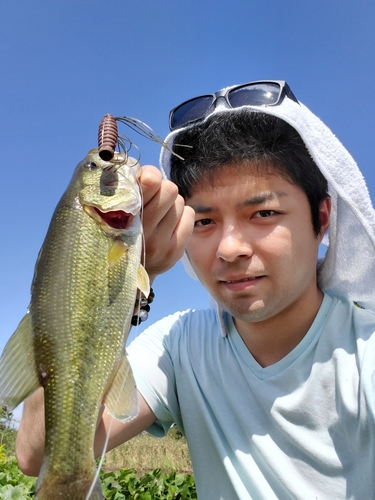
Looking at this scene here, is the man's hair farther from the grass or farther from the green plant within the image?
the grass

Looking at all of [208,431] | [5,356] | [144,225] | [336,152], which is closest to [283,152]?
[336,152]

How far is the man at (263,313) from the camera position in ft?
8.95

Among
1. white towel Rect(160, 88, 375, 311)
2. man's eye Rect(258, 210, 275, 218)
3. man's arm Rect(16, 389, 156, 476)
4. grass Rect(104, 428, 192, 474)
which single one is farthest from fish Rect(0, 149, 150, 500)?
grass Rect(104, 428, 192, 474)

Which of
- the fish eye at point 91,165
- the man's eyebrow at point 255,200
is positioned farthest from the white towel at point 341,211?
the fish eye at point 91,165

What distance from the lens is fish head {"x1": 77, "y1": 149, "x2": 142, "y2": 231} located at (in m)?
2.35

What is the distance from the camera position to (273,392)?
2957 millimetres

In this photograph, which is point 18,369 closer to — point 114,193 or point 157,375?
point 114,193

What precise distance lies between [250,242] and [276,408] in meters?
1.05

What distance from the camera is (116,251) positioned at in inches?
89.4

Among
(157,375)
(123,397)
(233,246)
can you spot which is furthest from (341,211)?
(123,397)

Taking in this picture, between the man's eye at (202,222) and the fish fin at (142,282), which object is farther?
the man's eye at (202,222)

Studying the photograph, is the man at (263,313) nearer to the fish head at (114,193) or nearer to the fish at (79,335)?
the fish head at (114,193)

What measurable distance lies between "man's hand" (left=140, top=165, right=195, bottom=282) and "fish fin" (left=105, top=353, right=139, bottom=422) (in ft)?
2.09

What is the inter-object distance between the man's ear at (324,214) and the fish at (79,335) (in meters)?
1.57
